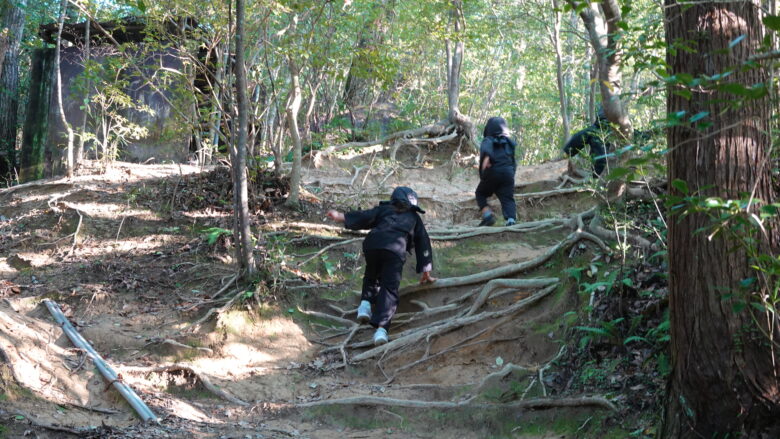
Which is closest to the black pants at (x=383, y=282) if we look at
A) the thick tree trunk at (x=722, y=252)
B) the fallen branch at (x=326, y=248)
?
the fallen branch at (x=326, y=248)

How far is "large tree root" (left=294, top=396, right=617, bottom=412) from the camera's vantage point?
16.1ft

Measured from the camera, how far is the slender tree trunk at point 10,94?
44.9 ft

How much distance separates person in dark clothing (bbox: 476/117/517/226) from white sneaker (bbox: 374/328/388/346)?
3.04 m

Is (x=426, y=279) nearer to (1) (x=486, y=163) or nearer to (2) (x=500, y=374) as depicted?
(2) (x=500, y=374)

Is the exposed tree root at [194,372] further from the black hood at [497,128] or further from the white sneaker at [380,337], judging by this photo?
the black hood at [497,128]

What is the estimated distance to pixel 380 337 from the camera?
730 centimetres

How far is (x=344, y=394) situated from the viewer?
257 inches

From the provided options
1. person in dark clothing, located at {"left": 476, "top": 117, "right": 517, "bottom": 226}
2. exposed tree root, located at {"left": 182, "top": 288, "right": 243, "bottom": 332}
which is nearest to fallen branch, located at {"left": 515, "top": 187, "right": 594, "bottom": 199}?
person in dark clothing, located at {"left": 476, "top": 117, "right": 517, "bottom": 226}

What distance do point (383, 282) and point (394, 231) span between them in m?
0.62

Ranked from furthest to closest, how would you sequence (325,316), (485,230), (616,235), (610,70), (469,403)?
(485,230) → (325,316) → (610,70) → (616,235) → (469,403)

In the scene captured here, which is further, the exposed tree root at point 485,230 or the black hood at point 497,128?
the black hood at point 497,128

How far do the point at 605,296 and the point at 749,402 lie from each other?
7.08 feet

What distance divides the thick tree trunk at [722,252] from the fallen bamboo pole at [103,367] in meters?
4.06

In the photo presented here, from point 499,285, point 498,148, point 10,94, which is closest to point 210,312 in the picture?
point 499,285
